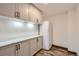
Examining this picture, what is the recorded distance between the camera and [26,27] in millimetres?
2988

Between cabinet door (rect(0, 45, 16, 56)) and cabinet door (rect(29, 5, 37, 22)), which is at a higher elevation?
cabinet door (rect(29, 5, 37, 22))

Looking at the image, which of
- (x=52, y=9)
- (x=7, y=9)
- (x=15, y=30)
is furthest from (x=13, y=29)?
(x=52, y=9)

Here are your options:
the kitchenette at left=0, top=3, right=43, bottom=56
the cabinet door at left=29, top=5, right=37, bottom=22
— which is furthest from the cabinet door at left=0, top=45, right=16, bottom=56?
the cabinet door at left=29, top=5, right=37, bottom=22

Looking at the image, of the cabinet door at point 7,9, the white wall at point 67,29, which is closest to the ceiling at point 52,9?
the white wall at point 67,29

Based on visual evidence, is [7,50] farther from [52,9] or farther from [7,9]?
[52,9]

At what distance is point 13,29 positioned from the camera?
2.27 m

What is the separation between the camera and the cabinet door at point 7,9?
59.7 inches

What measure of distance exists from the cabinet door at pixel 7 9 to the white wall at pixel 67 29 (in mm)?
1132

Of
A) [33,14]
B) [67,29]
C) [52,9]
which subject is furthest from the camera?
[67,29]

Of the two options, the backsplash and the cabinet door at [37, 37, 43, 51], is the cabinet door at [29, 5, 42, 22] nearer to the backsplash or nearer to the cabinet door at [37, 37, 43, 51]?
the backsplash

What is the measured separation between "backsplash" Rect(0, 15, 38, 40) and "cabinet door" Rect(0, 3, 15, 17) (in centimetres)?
27

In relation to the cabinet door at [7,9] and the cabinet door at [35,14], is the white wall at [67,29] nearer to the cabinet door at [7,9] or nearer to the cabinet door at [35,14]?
the cabinet door at [35,14]

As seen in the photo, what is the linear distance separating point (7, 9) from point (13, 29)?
73cm

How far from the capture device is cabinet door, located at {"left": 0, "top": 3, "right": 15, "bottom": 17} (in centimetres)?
152
